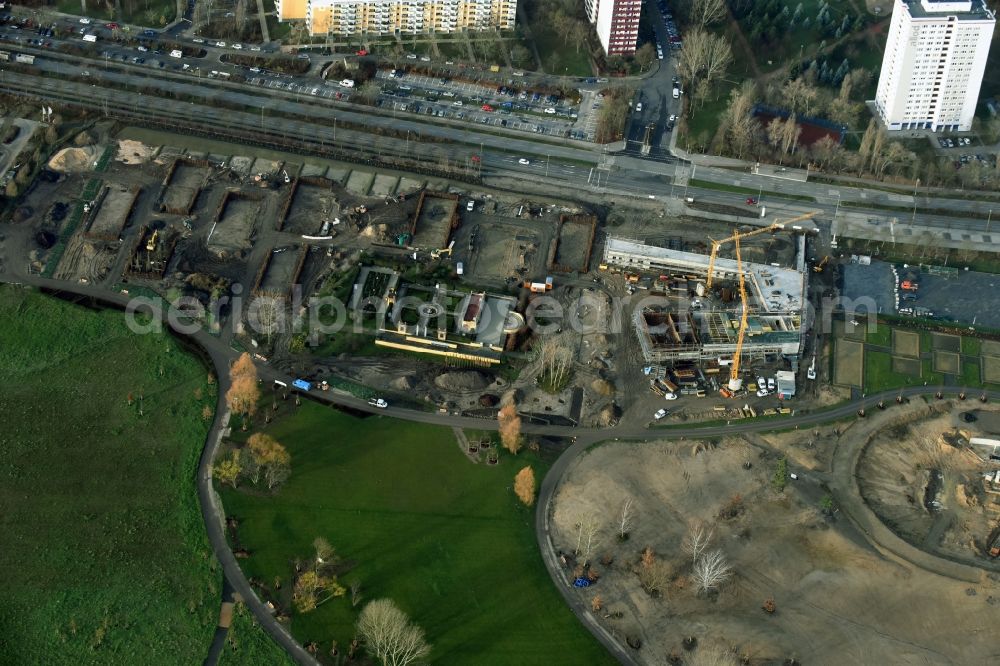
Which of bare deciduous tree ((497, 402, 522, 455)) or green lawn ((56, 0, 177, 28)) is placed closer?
bare deciduous tree ((497, 402, 522, 455))

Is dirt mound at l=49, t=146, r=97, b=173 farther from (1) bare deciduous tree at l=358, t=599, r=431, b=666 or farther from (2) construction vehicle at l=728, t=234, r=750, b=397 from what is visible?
(2) construction vehicle at l=728, t=234, r=750, b=397

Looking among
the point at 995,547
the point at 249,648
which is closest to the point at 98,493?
the point at 249,648

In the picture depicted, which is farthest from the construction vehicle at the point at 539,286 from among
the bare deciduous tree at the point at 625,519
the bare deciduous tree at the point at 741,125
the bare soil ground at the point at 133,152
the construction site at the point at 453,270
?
the bare soil ground at the point at 133,152

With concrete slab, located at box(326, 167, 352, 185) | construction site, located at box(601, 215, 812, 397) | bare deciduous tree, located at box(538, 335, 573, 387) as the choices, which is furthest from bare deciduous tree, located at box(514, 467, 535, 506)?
concrete slab, located at box(326, 167, 352, 185)

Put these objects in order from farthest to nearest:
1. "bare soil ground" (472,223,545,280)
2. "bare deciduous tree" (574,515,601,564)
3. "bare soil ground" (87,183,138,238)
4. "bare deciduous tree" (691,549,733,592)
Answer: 1. "bare soil ground" (87,183,138,238)
2. "bare soil ground" (472,223,545,280)
3. "bare deciduous tree" (574,515,601,564)
4. "bare deciduous tree" (691,549,733,592)

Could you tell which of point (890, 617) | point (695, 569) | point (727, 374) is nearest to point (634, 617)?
point (695, 569)

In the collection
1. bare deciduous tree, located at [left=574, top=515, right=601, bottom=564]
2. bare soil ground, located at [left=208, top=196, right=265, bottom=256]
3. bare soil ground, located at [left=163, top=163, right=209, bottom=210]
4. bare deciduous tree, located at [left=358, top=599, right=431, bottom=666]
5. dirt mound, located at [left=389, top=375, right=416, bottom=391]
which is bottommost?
bare deciduous tree, located at [left=358, top=599, right=431, bottom=666]

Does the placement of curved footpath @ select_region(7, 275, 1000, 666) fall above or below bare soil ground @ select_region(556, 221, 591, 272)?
below

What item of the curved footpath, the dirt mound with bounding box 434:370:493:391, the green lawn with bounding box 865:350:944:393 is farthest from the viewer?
the green lawn with bounding box 865:350:944:393
